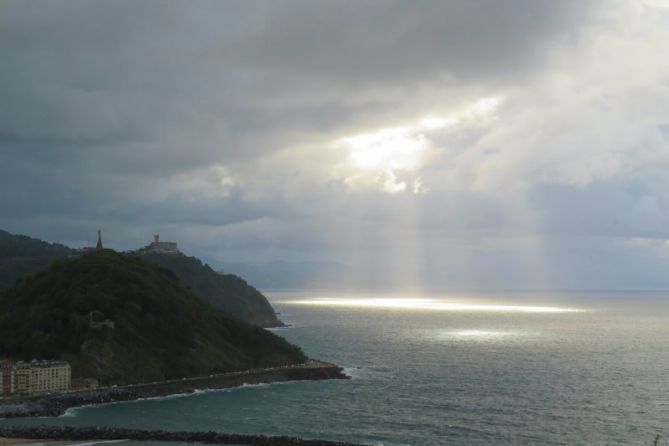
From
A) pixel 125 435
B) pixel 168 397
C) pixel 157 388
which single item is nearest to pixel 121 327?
pixel 157 388

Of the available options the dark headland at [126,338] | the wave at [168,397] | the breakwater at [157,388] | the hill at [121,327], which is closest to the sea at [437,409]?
the wave at [168,397]

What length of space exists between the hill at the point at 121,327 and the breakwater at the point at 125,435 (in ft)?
136

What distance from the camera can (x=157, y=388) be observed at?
139 metres

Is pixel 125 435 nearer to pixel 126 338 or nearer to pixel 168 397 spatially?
pixel 168 397

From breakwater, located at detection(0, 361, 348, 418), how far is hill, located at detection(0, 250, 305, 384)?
19.2 feet

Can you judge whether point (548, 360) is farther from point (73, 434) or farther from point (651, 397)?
point (73, 434)

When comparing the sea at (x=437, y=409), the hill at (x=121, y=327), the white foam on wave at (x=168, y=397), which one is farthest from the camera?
the hill at (x=121, y=327)

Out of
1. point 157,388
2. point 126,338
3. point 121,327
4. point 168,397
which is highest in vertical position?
point 121,327

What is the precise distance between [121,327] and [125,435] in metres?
62.2

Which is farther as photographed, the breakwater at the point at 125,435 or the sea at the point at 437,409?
the sea at the point at 437,409

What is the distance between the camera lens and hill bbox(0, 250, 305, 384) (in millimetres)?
149000

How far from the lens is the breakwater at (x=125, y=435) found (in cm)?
9625

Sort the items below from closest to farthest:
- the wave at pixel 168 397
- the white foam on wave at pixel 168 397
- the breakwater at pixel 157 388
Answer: the white foam on wave at pixel 168 397 < the wave at pixel 168 397 < the breakwater at pixel 157 388

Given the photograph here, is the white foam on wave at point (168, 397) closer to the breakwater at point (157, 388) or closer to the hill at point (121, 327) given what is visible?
the breakwater at point (157, 388)
